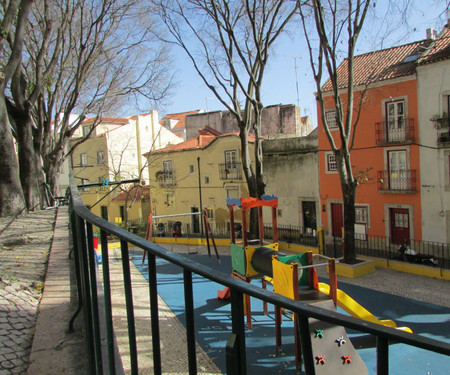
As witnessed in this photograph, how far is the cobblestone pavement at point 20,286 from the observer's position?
7.34 ft

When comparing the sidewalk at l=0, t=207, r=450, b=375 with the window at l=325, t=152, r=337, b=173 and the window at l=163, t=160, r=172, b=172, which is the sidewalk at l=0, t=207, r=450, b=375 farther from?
the window at l=163, t=160, r=172, b=172

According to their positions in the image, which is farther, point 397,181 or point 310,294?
point 397,181

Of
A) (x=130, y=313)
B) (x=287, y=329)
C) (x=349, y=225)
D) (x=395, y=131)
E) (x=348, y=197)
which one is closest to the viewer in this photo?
(x=130, y=313)

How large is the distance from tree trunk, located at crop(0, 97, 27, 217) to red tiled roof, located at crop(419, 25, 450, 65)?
53.0 feet

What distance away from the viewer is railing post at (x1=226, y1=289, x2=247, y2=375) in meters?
0.84

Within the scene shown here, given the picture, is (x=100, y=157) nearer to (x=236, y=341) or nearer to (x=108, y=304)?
(x=108, y=304)

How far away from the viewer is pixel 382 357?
71 cm

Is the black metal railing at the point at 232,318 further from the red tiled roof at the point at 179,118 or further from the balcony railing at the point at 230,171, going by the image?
the red tiled roof at the point at 179,118

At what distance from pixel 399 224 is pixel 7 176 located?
1632cm

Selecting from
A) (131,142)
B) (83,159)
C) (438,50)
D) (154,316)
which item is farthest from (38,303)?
(83,159)

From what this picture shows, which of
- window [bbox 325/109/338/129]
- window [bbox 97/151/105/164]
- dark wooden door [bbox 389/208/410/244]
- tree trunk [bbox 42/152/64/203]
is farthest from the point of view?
window [bbox 97/151/105/164]

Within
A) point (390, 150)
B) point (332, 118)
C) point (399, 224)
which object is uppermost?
point (332, 118)

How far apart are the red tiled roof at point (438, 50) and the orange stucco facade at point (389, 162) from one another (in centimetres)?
93

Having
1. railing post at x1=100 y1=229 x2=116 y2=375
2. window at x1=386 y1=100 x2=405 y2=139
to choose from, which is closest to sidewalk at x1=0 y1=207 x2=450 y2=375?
railing post at x1=100 y1=229 x2=116 y2=375
